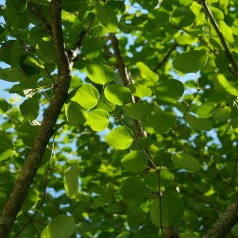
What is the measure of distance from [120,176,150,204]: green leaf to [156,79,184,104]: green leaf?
0.28 meters

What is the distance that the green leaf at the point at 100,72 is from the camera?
49.1 inches

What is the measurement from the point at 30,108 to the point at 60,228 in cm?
43

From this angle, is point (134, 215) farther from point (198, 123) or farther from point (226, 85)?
point (226, 85)

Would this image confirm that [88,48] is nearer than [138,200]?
No

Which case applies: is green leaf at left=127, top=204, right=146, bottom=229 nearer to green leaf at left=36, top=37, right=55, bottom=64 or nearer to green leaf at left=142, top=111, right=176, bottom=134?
green leaf at left=142, top=111, right=176, bottom=134

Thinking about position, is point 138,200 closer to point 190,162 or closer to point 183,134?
point 190,162

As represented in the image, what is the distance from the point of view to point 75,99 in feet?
3.99

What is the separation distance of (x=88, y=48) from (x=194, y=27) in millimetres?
530

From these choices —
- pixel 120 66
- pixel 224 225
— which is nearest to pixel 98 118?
pixel 224 225

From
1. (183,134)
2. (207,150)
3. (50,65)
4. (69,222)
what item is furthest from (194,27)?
(207,150)

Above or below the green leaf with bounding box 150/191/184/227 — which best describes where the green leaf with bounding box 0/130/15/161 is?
above

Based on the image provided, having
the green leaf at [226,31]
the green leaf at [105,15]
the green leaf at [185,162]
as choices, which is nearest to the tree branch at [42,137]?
the green leaf at [105,15]

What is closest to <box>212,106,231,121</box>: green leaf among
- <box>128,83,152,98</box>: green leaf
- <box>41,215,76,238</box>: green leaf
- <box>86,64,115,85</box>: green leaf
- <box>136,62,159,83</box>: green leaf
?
<box>136,62,159,83</box>: green leaf

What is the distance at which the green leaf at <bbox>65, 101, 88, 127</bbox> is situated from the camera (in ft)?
3.83
